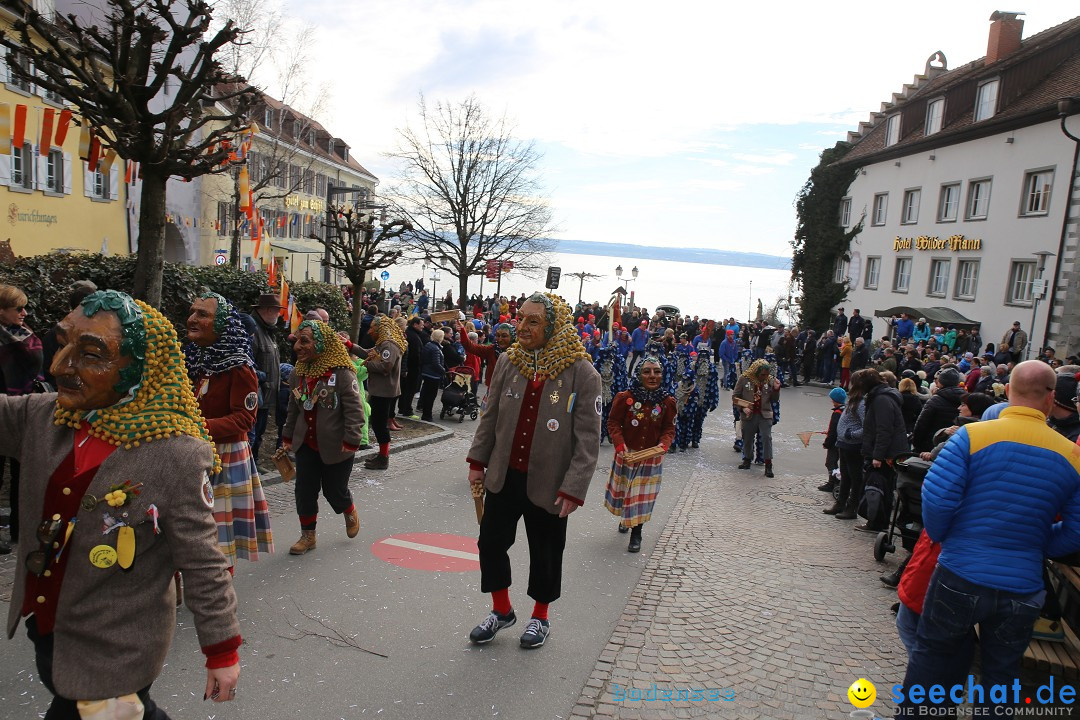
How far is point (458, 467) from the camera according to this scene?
9.83 meters

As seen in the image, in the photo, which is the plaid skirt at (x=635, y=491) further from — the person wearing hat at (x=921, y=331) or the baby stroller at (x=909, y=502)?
the person wearing hat at (x=921, y=331)

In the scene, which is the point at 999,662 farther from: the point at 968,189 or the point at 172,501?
the point at 968,189

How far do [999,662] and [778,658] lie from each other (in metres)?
1.57

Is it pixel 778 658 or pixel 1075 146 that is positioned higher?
pixel 1075 146

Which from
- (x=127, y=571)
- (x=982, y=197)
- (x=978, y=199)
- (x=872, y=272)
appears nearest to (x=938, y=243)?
(x=978, y=199)

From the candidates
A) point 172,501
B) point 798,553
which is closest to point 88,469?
point 172,501

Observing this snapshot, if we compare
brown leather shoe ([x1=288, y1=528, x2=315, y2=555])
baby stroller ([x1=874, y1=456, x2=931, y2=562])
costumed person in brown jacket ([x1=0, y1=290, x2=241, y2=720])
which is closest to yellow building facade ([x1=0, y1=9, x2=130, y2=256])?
brown leather shoe ([x1=288, y1=528, x2=315, y2=555])

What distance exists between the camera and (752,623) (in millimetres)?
5312

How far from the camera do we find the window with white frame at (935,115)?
3003cm

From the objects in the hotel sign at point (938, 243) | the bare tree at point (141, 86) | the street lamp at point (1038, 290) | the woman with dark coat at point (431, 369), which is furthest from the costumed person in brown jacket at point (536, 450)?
the hotel sign at point (938, 243)

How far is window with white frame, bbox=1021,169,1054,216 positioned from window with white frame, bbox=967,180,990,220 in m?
1.76

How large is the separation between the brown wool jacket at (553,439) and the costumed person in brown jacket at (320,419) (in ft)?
5.39

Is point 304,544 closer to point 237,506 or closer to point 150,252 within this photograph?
point 237,506

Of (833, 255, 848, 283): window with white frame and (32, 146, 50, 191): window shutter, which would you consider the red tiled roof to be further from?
(32, 146, 50, 191): window shutter
